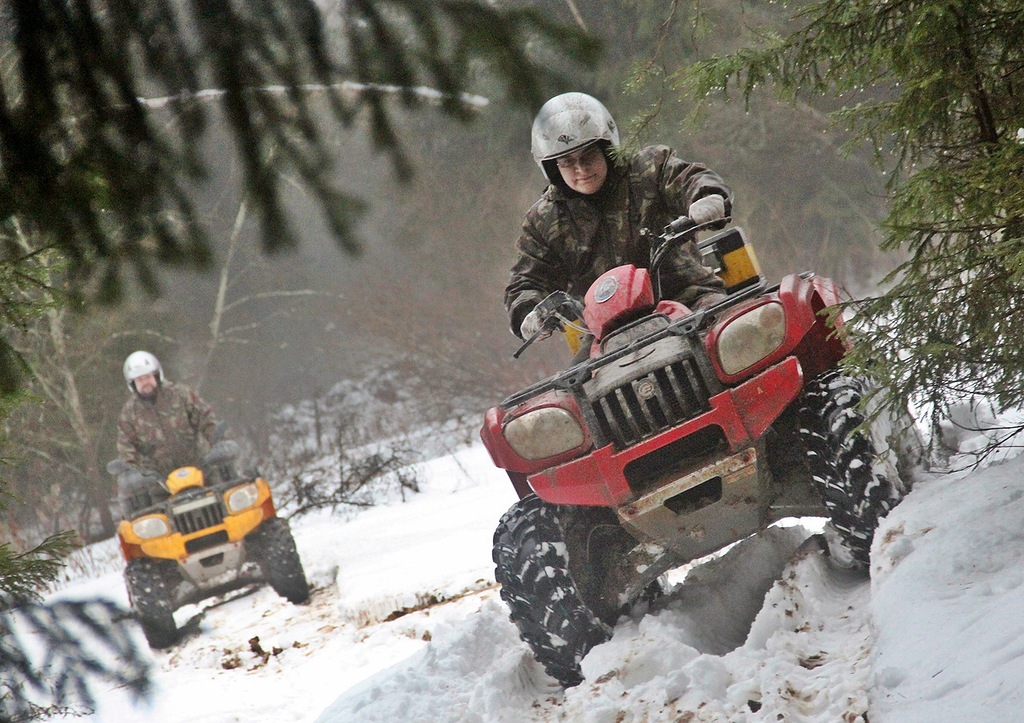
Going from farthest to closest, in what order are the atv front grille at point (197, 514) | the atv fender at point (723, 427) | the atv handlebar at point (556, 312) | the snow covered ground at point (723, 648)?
the atv front grille at point (197, 514) < the atv handlebar at point (556, 312) < the atv fender at point (723, 427) < the snow covered ground at point (723, 648)

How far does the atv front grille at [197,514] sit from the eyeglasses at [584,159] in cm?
448

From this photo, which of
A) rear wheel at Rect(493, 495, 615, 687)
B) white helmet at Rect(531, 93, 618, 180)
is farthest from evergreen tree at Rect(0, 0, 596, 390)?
white helmet at Rect(531, 93, 618, 180)

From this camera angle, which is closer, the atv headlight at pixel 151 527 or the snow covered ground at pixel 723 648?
the snow covered ground at pixel 723 648

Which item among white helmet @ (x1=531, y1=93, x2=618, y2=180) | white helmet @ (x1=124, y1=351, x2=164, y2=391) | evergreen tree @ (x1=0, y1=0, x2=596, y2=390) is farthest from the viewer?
white helmet @ (x1=124, y1=351, x2=164, y2=391)

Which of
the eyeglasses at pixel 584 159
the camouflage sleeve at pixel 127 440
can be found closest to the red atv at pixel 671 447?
the eyeglasses at pixel 584 159

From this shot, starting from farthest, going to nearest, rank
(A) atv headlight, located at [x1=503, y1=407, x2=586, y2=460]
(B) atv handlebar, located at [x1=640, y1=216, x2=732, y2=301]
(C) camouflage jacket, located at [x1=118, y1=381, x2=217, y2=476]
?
1. (C) camouflage jacket, located at [x1=118, y1=381, x2=217, y2=476]
2. (B) atv handlebar, located at [x1=640, y1=216, x2=732, y2=301]
3. (A) atv headlight, located at [x1=503, y1=407, x2=586, y2=460]

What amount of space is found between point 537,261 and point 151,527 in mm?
4247

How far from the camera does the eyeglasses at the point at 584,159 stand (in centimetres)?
443

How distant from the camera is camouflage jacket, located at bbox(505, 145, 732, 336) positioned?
4.46 metres

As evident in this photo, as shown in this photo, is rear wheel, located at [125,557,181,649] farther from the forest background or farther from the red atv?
the forest background

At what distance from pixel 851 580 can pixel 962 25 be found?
183 centimetres

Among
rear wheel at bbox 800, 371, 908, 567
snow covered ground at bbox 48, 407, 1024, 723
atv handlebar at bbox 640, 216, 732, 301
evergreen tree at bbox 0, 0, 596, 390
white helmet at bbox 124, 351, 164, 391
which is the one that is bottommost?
snow covered ground at bbox 48, 407, 1024, 723

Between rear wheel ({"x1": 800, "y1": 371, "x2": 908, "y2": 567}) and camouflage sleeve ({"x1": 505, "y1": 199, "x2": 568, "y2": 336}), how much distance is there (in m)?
1.53

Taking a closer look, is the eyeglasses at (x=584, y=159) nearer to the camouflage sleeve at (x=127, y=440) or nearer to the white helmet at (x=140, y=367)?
the camouflage sleeve at (x=127, y=440)
